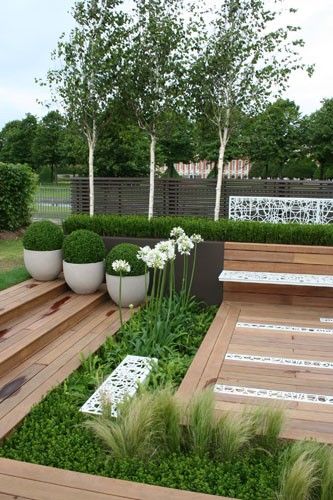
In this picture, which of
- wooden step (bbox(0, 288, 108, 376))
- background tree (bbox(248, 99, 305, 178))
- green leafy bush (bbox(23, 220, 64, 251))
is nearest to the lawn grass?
green leafy bush (bbox(23, 220, 64, 251))

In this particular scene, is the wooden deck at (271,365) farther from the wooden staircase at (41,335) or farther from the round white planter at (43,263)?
the round white planter at (43,263)

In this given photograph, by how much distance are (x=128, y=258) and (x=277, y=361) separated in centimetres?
181

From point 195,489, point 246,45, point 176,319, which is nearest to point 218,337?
point 176,319

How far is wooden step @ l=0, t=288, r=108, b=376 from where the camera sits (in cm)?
312

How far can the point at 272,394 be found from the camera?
2535 mm

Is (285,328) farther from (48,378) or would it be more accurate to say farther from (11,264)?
(11,264)

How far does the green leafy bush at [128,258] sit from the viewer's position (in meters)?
4.30

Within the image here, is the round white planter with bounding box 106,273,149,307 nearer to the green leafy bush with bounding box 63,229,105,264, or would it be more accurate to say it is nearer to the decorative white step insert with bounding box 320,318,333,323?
the green leafy bush with bounding box 63,229,105,264

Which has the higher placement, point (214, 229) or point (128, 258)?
point (214, 229)

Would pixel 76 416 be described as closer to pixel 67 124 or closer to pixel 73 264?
pixel 73 264

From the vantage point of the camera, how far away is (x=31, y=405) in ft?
8.14

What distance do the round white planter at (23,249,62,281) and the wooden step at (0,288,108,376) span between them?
0.19m

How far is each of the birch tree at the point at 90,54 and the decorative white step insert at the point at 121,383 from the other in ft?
18.4

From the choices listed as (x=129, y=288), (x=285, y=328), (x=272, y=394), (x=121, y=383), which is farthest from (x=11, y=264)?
(x=272, y=394)
